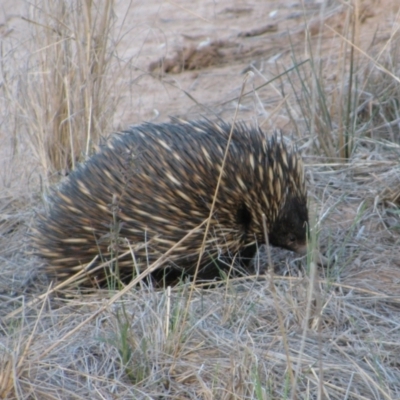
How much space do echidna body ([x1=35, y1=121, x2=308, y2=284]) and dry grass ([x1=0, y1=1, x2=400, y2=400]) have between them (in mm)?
192

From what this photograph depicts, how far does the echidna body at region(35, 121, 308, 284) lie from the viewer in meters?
3.37

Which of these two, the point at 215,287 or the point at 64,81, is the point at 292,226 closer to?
the point at 215,287

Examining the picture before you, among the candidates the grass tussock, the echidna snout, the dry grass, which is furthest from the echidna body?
the grass tussock

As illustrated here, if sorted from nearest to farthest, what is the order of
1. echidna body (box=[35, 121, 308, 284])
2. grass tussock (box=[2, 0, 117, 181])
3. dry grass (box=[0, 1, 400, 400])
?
dry grass (box=[0, 1, 400, 400]) → echidna body (box=[35, 121, 308, 284]) → grass tussock (box=[2, 0, 117, 181])

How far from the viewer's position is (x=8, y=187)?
14.9 ft

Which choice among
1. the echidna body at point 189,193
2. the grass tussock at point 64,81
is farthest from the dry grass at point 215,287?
the echidna body at point 189,193

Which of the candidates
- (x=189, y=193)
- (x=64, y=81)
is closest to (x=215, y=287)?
(x=189, y=193)

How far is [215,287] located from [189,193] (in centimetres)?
42

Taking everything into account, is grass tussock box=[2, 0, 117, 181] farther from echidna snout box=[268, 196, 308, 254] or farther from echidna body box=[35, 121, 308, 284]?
echidna snout box=[268, 196, 308, 254]

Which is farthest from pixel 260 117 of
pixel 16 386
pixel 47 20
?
pixel 16 386

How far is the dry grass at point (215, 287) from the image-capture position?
2465 mm

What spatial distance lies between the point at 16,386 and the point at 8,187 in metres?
2.31

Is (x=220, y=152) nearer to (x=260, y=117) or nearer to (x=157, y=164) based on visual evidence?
(x=157, y=164)

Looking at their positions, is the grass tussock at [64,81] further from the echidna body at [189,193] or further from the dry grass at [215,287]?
the echidna body at [189,193]
